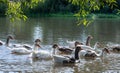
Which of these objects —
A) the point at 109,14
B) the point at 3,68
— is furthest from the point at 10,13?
the point at 109,14

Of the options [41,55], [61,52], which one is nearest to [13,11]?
[41,55]

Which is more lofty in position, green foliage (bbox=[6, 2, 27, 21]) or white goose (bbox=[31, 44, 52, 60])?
green foliage (bbox=[6, 2, 27, 21])

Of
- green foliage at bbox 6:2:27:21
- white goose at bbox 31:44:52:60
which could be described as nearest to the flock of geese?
white goose at bbox 31:44:52:60

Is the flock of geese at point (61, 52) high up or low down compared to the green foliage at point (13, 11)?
down

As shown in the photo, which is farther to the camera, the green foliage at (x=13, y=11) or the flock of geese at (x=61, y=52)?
the flock of geese at (x=61, y=52)

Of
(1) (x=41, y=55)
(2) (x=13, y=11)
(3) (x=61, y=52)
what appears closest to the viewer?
(2) (x=13, y=11)

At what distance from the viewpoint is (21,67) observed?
15.0 metres

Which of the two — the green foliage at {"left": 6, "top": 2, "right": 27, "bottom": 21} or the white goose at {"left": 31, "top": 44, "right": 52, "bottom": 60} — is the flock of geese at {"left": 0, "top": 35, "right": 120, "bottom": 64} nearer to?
the white goose at {"left": 31, "top": 44, "right": 52, "bottom": 60}

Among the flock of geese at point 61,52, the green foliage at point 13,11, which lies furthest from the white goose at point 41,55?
the green foliage at point 13,11

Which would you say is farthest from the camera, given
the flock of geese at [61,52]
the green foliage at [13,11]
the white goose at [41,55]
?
the white goose at [41,55]

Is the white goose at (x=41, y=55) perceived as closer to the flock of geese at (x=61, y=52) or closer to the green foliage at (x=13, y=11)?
the flock of geese at (x=61, y=52)

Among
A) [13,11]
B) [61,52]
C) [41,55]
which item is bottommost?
[61,52]

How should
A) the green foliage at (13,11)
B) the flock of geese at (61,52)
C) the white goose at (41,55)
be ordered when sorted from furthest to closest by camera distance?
the white goose at (41,55) → the flock of geese at (61,52) → the green foliage at (13,11)

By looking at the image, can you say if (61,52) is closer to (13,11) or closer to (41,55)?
(41,55)
